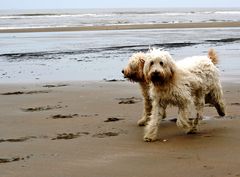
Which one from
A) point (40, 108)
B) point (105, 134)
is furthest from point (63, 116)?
point (105, 134)

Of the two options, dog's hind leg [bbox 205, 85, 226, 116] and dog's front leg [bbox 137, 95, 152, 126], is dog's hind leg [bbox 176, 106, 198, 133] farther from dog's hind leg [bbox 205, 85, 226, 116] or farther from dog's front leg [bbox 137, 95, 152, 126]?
dog's front leg [bbox 137, 95, 152, 126]

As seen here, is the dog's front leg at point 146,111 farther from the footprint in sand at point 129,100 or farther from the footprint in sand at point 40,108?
the footprint in sand at point 40,108

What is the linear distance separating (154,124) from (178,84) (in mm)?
635

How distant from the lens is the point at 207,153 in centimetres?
615

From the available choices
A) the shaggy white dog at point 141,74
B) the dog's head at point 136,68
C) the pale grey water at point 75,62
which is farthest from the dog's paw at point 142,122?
the pale grey water at point 75,62

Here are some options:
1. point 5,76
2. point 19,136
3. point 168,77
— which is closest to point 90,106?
point 19,136

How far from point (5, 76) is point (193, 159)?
941 centimetres

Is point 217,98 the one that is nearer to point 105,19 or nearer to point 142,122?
point 142,122

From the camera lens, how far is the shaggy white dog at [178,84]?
6820 millimetres

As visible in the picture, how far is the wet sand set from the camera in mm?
5641

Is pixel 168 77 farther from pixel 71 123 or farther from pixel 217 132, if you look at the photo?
pixel 71 123

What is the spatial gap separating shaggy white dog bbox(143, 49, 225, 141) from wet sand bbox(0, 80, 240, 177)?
0.25 m

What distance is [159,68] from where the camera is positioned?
6754mm

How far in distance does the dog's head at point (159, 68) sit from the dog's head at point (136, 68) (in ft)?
2.77
